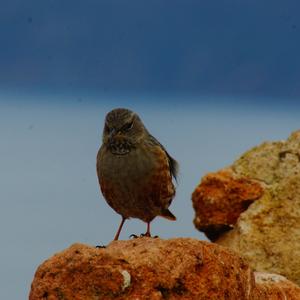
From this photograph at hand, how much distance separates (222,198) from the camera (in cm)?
1342

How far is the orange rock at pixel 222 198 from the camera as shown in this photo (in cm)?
1330

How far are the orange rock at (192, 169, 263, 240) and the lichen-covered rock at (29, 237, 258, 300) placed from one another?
5.09m

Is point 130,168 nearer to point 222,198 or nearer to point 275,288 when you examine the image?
point 222,198

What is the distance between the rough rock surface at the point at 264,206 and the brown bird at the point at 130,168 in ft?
5.80

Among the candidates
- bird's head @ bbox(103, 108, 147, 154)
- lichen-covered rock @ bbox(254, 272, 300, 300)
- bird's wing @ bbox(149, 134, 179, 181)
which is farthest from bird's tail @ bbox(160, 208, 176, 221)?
lichen-covered rock @ bbox(254, 272, 300, 300)

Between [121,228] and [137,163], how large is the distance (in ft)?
3.78

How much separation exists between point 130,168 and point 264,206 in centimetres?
276

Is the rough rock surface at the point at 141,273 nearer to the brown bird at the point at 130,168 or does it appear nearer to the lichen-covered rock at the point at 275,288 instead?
the lichen-covered rock at the point at 275,288

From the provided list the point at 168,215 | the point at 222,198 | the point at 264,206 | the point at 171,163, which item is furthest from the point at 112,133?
the point at 264,206

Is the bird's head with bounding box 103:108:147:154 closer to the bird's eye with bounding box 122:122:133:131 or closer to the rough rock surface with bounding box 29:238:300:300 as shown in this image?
the bird's eye with bounding box 122:122:133:131

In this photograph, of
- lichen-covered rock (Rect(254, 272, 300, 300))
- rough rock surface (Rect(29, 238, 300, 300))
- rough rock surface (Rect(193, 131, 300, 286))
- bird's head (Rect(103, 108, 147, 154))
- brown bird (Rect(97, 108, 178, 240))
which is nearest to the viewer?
rough rock surface (Rect(29, 238, 300, 300))

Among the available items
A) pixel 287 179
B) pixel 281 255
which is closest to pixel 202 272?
pixel 281 255

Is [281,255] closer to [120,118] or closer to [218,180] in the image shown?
[218,180]

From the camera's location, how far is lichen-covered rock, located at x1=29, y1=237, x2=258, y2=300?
7.66 metres
